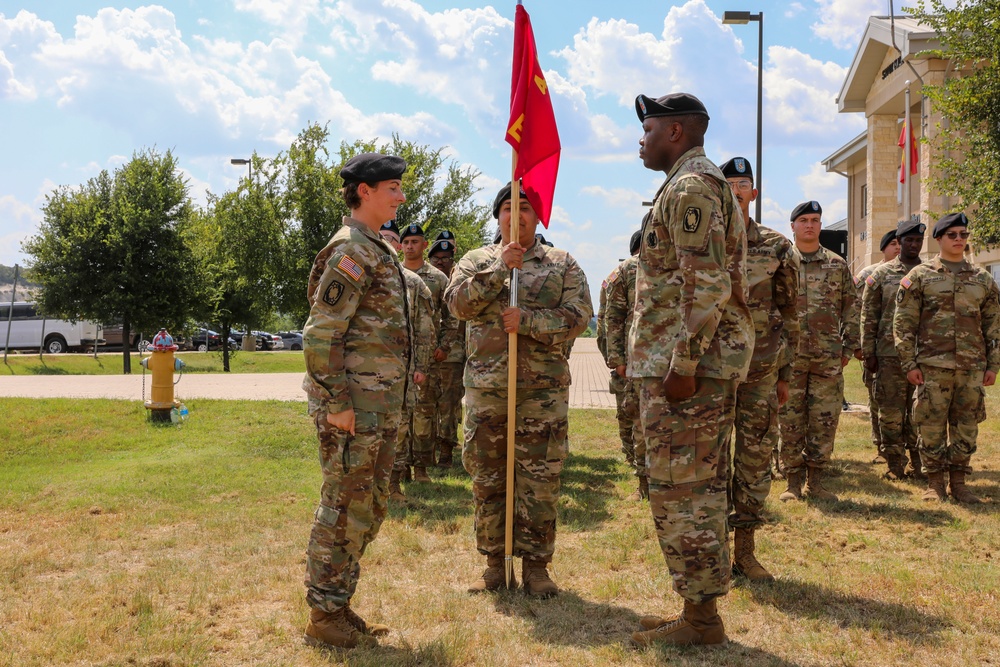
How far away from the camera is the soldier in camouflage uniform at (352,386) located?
3.99 metres

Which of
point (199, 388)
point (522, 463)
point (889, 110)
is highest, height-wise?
point (889, 110)

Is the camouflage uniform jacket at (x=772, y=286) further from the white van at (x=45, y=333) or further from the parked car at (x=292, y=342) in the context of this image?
the parked car at (x=292, y=342)

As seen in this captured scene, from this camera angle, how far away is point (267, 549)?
5938mm

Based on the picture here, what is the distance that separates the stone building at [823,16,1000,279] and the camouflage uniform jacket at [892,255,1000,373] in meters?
20.3

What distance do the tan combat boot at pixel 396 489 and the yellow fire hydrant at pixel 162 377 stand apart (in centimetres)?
511

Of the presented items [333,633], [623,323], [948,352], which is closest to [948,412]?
[948,352]

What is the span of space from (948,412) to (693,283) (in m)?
4.94


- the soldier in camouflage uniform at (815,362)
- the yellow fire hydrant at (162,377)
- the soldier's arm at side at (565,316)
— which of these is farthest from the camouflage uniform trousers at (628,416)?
the yellow fire hydrant at (162,377)

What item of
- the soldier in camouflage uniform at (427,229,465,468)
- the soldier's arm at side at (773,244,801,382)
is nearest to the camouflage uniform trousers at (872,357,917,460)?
the soldier's arm at side at (773,244,801,382)

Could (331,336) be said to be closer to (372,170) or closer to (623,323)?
(372,170)

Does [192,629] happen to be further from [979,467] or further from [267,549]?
[979,467]

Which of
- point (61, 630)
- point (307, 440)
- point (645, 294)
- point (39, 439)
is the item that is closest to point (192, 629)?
point (61, 630)

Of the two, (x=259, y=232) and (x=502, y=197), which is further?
(x=259, y=232)

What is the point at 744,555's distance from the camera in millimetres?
5199
